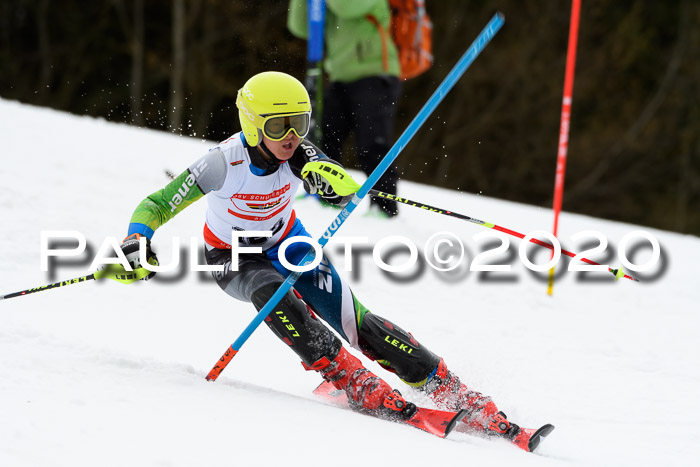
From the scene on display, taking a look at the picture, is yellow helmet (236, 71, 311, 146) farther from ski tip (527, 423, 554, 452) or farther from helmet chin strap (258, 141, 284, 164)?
ski tip (527, 423, 554, 452)

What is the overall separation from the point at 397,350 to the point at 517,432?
53 centimetres

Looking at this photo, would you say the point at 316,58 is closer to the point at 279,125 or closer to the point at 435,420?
the point at 279,125

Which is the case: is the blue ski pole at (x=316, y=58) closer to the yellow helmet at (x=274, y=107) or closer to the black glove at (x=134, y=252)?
the yellow helmet at (x=274, y=107)

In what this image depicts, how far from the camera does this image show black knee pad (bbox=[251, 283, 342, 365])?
2.94 m

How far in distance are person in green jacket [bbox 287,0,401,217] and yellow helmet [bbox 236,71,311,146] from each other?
2.39m

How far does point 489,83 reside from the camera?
15.8 metres

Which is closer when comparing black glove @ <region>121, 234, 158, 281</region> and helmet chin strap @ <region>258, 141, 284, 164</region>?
black glove @ <region>121, 234, 158, 281</region>

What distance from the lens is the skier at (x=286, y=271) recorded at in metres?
2.96

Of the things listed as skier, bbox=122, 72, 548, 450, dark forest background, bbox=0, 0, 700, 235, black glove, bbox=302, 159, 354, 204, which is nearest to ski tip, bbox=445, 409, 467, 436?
skier, bbox=122, 72, 548, 450

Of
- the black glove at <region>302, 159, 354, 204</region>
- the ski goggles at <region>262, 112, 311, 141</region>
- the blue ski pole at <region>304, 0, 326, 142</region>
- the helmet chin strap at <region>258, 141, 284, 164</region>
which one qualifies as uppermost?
the blue ski pole at <region>304, 0, 326, 142</region>

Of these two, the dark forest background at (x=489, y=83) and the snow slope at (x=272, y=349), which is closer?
the snow slope at (x=272, y=349)

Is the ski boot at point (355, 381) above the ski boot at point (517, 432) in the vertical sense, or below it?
above

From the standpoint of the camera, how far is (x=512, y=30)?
15602 mm

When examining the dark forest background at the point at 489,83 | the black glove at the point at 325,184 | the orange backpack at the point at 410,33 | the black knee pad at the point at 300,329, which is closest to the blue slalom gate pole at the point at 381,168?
the black knee pad at the point at 300,329
